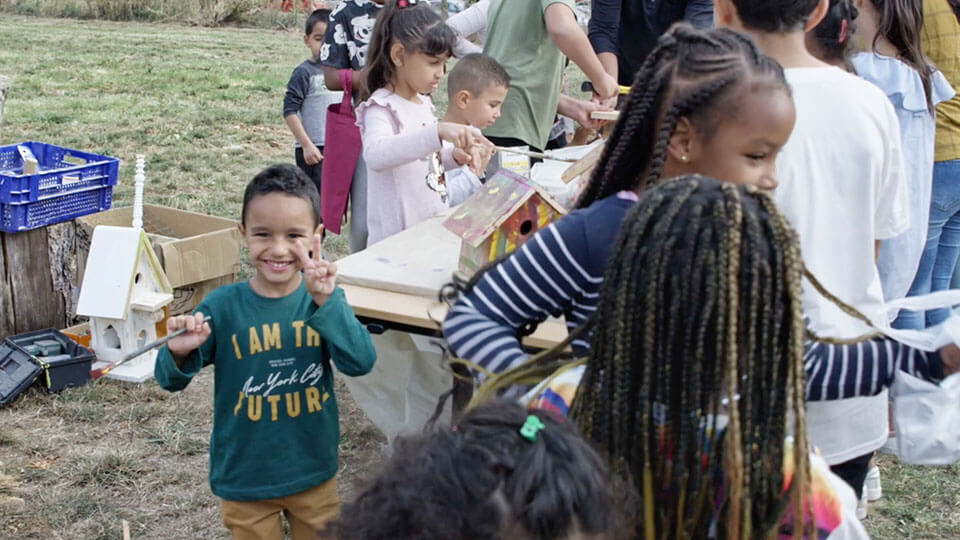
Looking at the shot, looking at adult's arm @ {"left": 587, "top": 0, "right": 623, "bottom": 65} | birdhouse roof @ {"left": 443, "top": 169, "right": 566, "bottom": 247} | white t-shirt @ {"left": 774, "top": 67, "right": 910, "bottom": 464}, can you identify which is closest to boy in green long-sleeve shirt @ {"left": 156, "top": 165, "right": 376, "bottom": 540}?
birdhouse roof @ {"left": 443, "top": 169, "right": 566, "bottom": 247}

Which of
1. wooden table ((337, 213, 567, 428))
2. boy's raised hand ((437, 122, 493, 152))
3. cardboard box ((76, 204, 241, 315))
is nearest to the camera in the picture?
wooden table ((337, 213, 567, 428))

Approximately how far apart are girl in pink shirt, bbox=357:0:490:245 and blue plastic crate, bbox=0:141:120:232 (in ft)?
5.39

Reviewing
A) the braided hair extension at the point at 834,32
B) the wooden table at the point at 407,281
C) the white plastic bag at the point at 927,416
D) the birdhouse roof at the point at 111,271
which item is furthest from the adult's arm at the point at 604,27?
the white plastic bag at the point at 927,416

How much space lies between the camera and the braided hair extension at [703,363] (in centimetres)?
126

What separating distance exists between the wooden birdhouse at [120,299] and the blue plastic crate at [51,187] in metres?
0.25

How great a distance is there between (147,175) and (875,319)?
6.58 m

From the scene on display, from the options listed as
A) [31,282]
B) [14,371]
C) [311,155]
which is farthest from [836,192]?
[311,155]

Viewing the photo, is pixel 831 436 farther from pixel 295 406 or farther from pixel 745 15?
pixel 295 406

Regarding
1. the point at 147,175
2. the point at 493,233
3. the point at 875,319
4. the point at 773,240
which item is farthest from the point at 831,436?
the point at 147,175

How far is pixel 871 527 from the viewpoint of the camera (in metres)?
3.26

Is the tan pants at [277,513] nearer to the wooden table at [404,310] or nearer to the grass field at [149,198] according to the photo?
the wooden table at [404,310]

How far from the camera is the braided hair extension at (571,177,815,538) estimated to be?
4.13ft

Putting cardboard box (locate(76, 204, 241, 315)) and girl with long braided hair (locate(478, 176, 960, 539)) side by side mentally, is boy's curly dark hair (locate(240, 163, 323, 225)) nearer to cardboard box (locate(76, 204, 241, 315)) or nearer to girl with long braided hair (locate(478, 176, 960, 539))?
girl with long braided hair (locate(478, 176, 960, 539))

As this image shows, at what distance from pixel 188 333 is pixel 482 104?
5.23 ft
